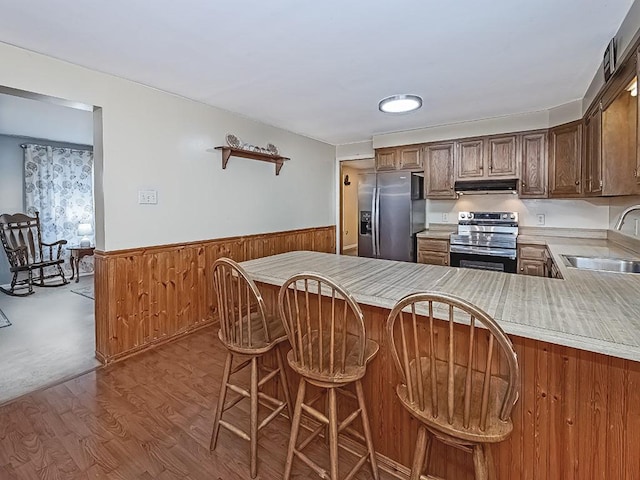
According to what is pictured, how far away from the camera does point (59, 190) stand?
18.6 ft

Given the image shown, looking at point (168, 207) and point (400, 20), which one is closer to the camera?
point (400, 20)

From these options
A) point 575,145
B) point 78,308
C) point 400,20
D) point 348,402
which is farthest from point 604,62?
point 78,308

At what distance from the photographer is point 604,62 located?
2.35 metres

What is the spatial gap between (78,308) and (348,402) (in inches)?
154

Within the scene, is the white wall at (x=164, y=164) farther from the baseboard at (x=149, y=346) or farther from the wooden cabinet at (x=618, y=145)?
the wooden cabinet at (x=618, y=145)

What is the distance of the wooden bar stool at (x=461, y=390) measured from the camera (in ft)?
3.27

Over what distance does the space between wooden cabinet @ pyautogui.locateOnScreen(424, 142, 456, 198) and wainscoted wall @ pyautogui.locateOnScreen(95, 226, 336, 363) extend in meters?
2.49

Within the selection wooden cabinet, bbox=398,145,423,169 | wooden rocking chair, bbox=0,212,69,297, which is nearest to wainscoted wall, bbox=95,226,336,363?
wooden cabinet, bbox=398,145,423,169

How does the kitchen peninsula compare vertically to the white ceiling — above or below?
below

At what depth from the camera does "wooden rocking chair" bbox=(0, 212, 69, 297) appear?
4.78m

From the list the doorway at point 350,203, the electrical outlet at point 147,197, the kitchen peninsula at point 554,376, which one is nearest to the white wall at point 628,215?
the kitchen peninsula at point 554,376

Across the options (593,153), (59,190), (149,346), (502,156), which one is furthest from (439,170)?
(59,190)

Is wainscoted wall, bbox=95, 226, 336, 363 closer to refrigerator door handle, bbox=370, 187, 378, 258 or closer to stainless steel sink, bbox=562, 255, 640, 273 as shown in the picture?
refrigerator door handle, bbox=370, 187, 378, 258

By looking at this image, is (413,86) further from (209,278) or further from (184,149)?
(209,278)
